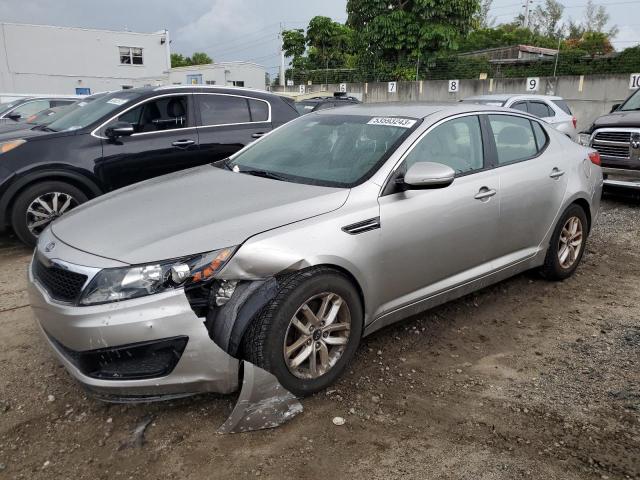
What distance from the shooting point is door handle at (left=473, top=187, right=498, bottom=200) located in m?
3.75

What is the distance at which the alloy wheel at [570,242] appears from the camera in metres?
4.69

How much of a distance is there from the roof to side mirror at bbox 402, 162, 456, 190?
2.08 feet

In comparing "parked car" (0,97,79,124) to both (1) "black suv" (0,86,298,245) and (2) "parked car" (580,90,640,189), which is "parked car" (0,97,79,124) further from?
(2) "parked car" (580,90,640,189)

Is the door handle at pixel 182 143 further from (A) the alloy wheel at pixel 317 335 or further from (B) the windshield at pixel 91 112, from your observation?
(A) the alloy wheel at pixel 317 335

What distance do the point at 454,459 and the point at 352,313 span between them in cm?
92

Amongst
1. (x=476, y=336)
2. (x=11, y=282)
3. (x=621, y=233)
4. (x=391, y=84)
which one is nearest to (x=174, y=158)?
(x=11, y=282)

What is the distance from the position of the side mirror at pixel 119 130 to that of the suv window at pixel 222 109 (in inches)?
36.8

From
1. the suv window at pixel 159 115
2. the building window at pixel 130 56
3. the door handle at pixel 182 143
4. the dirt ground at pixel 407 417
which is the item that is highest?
the building window at pixel 130 56

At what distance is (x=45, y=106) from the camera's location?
12188mm

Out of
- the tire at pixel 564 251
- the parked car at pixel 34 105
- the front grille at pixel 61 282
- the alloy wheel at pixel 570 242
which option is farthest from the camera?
the parked car at pixel 34 105

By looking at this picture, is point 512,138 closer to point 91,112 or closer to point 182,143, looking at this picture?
point 182,143

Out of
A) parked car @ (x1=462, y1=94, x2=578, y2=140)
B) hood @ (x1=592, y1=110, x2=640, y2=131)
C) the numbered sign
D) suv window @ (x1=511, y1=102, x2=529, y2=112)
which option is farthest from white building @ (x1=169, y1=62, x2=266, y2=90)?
hood @ (x1=592, y1=110, x2=640, y2=131)

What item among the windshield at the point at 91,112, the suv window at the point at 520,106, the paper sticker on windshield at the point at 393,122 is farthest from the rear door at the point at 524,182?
the suv window at the point at 520,106

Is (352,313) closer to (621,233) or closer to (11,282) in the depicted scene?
(11,282)
